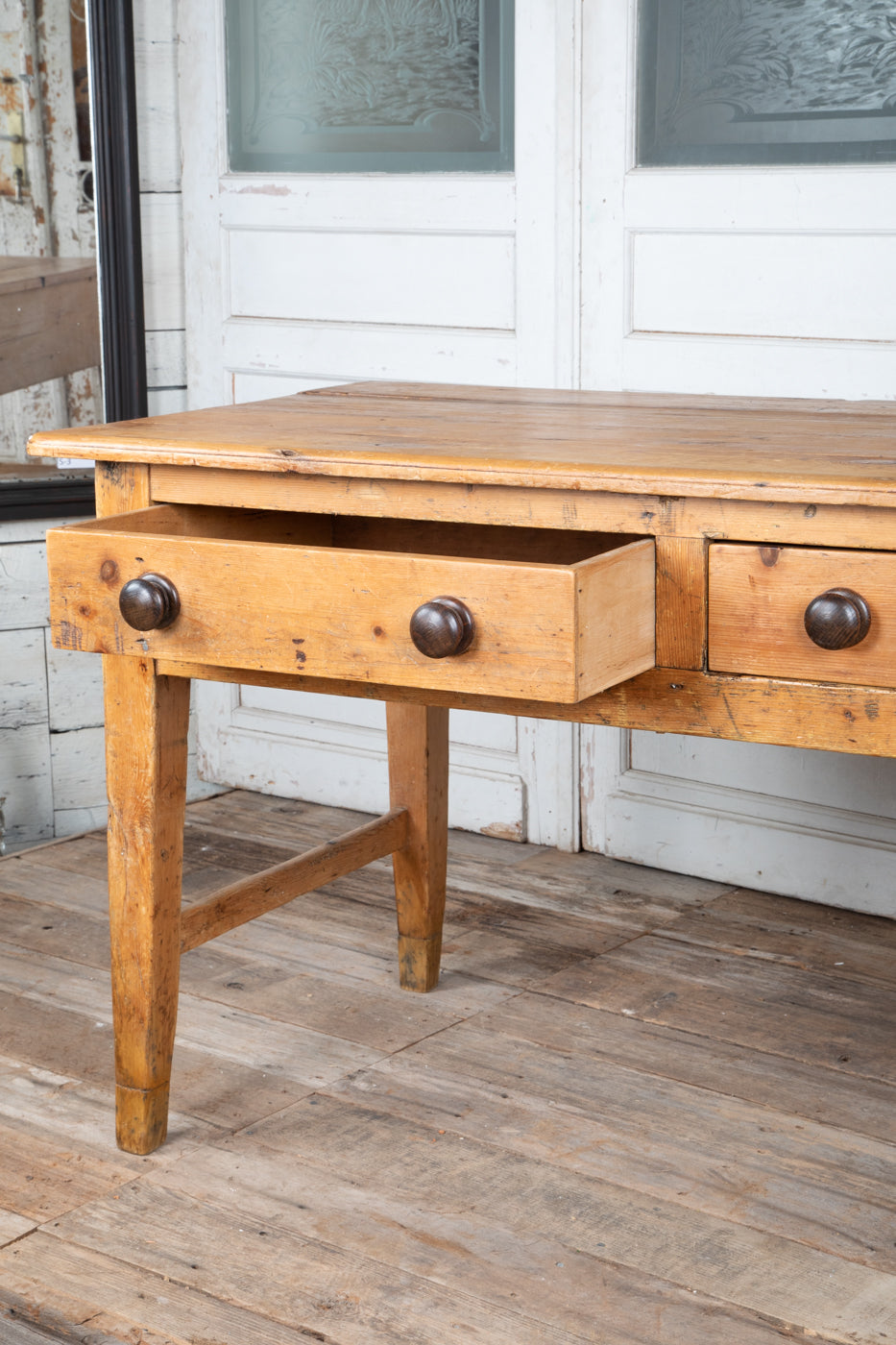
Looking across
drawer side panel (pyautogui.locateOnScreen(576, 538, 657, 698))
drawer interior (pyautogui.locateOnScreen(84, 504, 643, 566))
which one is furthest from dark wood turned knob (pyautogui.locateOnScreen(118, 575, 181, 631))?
drawer side panel (pyautogui.locateOnScreen(576, 538, 657, 698))

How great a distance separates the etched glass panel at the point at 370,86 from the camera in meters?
2.73

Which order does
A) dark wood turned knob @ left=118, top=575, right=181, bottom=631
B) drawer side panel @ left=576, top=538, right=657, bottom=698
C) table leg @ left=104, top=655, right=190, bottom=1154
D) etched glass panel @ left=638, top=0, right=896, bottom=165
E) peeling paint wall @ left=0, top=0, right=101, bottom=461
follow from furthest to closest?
peeling paint wall @ left=0, top=0, right=101, bottom=461 → etched glass panel @ left=638, top=0, right=896, bottom=165 → table leg @ left=104, top=655, right=190, bottom=1154 → dark wood turned knob @ left=118, top=575, right=181, bottom=631 → drawer side panel @ left=576, top=538, right=657, bottom=698

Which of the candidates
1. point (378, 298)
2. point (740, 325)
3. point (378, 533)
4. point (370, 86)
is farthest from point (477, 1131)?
point (370, 86)

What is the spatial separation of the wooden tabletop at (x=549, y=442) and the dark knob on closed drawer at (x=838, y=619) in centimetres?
9

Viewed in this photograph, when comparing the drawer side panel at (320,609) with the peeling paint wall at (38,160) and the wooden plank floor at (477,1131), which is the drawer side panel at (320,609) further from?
the peeling paint wall at (38,160)

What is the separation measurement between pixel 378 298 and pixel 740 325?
72 centimetres

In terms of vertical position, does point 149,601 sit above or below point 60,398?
below

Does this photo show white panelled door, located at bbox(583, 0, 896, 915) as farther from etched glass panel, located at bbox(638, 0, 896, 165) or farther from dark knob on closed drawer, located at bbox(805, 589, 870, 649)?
dark knob on closed drawer, located at bbox(805, 589, 870, 649)

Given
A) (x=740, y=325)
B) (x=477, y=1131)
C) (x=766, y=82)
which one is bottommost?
(x=477, y=1131)

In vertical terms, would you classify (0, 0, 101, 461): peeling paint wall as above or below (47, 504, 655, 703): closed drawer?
above

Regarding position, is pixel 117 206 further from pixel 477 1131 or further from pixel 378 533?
pixel 477 1131

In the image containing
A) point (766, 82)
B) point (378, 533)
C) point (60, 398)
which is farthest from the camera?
point (60, 398)

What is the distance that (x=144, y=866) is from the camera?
1.73m

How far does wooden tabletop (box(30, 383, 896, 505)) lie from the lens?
1408mm
